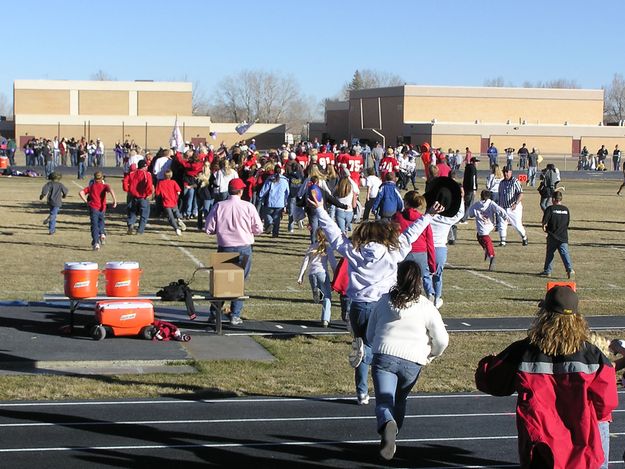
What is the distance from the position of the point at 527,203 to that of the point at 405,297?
→ 1229 inches

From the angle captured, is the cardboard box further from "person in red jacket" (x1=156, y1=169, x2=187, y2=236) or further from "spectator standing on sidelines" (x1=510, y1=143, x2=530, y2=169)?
"spectator standing on sidelines" (x1=510, y1=143, x2=530, y2=169)

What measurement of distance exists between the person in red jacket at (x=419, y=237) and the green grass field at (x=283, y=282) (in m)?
1.09

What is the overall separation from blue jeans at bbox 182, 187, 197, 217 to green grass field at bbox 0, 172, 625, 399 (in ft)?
3.13

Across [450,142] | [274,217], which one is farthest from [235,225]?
[450,142]

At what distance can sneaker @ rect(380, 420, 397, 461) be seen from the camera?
763 centimetres

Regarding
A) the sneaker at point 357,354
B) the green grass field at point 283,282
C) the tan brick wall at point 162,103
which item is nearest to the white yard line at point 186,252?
the green grass field at point 283,282

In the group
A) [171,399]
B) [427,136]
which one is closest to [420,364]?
[171,399]

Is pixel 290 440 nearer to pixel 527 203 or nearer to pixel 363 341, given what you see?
pixel 363 341

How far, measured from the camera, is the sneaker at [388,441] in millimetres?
7633

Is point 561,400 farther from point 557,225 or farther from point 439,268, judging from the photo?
point 557,225

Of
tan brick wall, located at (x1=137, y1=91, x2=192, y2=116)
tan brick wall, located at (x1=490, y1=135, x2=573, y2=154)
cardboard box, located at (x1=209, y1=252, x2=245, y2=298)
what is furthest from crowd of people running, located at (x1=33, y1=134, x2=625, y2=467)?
tan brick wall, located at (x1=137, y1=91, x2=192, y2=116)

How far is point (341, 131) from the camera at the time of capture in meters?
104

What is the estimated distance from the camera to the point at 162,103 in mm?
97562

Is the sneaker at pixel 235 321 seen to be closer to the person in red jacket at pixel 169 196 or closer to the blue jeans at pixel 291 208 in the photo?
the person in red jacket at pixel 169 196
